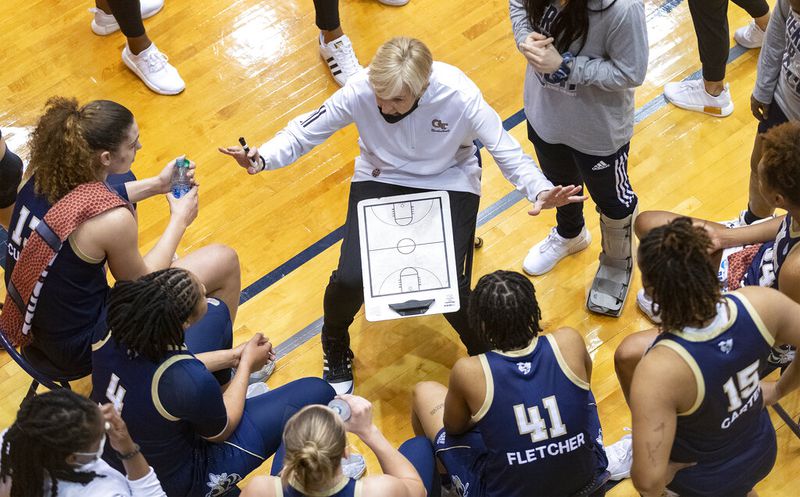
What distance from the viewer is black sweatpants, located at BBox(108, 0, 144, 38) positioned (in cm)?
455

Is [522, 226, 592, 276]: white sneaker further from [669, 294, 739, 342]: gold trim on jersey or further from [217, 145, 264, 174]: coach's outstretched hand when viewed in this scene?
[669, 294, 739, 342]: gold trim on jersey

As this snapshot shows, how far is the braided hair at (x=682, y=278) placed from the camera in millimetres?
2494

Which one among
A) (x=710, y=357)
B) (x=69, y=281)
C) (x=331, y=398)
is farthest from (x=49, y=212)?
(x=710, y=357)

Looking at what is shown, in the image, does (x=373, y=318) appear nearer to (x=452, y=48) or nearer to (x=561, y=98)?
(x=561, y=98)

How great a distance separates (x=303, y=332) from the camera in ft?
13.0

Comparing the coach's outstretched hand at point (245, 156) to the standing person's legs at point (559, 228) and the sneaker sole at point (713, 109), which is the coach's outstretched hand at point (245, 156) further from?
the sneaker sole at point (713, 109)

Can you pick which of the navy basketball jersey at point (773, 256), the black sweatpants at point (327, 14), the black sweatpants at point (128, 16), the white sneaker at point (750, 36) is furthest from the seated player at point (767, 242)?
the black sweatpants at point (128, 16)

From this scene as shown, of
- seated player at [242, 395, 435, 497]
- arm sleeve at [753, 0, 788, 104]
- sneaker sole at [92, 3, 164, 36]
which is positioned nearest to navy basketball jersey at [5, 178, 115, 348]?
seated player at [242, 395, 435, 497]

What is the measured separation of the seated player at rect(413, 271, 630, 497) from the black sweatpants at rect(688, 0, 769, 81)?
6.68 ft

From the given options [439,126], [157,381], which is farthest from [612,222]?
[157,381]

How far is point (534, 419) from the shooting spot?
267cm

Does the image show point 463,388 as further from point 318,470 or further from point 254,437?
point 254,437

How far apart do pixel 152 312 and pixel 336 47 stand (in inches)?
93.2

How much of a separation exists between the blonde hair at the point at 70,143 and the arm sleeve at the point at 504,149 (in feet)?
3.99
